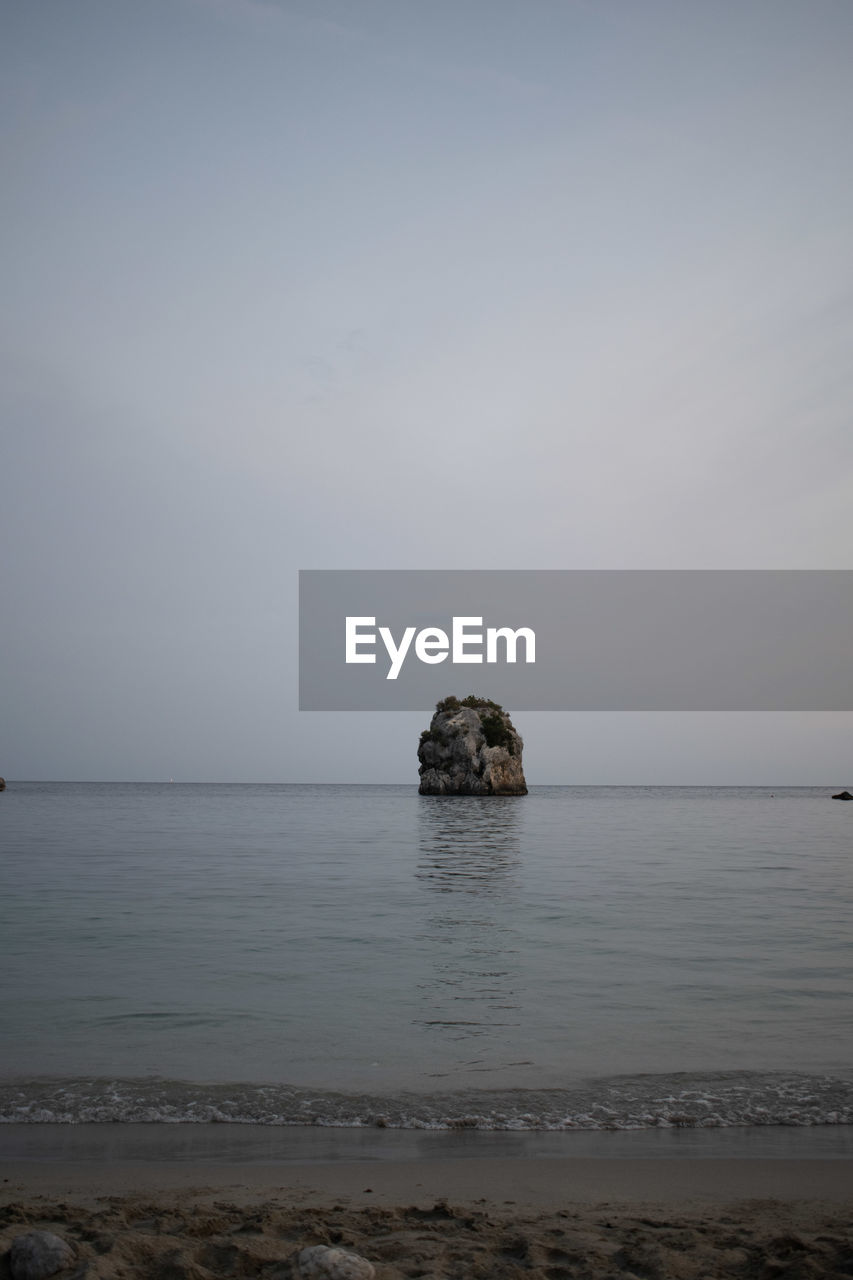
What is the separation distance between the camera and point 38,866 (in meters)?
23.5

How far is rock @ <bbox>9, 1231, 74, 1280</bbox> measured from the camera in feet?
13.5

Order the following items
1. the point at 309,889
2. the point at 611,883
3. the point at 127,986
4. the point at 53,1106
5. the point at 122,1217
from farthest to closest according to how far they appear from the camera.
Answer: the point at 611,883 < the point at 309,889 < the point at 127,986 < the point at 53,1106 < the point at 122,1217

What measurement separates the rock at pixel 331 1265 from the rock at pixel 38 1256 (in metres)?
1.15

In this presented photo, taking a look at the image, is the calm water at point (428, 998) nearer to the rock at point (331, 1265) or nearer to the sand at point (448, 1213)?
the sand at point (448, 1213)

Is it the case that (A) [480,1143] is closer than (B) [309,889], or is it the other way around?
(A) [480,1143]

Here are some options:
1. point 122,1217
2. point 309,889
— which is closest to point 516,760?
point 309,889

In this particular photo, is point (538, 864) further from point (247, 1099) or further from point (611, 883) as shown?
point (247, 1099)

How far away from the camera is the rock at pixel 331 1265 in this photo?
13.4 ft


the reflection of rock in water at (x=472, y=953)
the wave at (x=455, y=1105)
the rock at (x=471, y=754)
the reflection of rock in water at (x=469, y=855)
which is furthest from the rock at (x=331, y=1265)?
the rock at (x=471, y=754)

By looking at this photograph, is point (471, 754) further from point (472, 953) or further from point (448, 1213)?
point (448, 1213)

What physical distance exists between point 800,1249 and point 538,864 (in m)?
21.1

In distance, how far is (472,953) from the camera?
40.2 feet

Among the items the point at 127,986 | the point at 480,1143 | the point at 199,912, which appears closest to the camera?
the point at 480,1143

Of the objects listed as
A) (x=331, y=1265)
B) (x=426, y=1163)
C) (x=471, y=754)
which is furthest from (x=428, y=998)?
(x=471, y=754)
